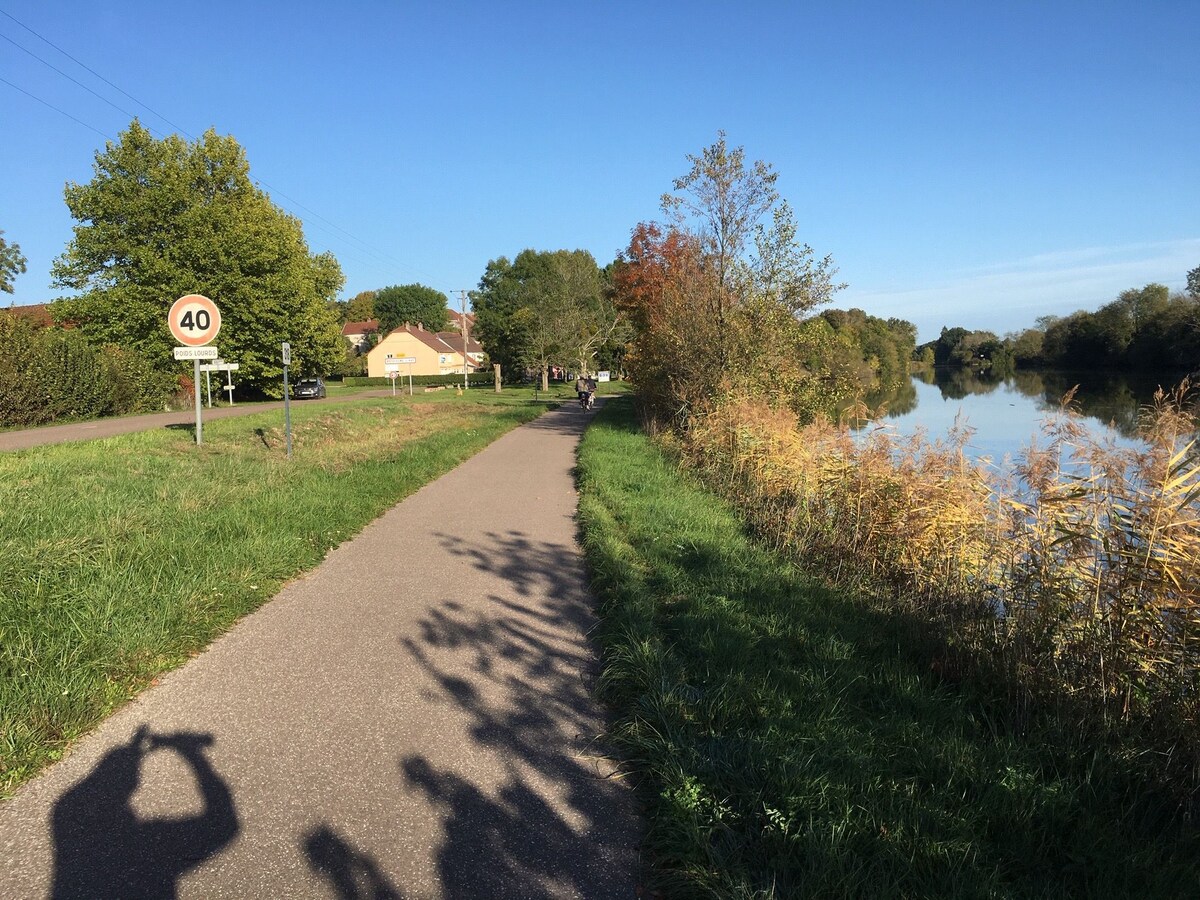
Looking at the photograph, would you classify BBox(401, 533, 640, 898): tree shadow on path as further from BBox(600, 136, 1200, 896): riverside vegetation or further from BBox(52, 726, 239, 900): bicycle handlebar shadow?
BBox(52, 726, 239, 900): bicycle handlebar shadow

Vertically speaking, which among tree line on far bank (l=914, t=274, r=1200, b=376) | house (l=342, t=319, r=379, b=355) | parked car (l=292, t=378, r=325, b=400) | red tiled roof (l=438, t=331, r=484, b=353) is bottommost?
parked car (l=292, t=378, r=325, b=400)

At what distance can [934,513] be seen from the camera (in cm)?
655

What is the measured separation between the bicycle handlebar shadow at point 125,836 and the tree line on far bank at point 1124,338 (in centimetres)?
3647

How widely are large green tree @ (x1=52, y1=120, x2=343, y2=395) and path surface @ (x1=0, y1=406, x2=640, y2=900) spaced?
3409 cm

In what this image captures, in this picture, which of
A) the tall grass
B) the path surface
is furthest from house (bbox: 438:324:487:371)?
the path surface

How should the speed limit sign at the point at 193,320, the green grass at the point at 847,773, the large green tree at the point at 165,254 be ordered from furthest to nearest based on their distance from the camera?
the large green tree at the point at 165,254
the speed limit sign at the point at 193,320
the green grass at the point at 847,773

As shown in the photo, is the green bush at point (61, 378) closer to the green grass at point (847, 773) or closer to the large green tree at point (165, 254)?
the large green tree at point (165, 254)

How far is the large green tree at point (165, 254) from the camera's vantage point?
33.2 metres

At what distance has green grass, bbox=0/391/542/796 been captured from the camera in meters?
3.77

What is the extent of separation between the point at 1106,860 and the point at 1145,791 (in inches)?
28.1

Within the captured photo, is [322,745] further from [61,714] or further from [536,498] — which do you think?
[536,498]

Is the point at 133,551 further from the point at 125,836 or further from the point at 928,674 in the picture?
the point at 928,674

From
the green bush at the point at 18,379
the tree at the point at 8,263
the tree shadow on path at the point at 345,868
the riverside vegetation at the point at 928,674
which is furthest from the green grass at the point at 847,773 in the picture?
the tree at the point at 8,263

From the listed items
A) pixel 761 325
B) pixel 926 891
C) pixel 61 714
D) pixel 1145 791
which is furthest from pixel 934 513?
pixel 761 325
